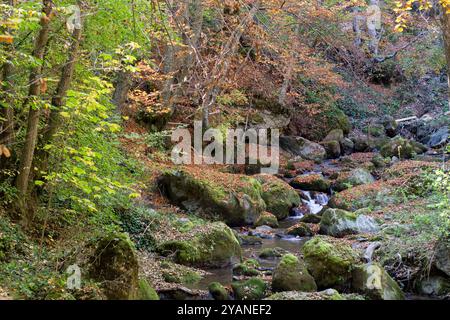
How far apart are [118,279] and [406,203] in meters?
9.73

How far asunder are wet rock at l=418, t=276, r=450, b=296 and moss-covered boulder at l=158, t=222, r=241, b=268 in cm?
349

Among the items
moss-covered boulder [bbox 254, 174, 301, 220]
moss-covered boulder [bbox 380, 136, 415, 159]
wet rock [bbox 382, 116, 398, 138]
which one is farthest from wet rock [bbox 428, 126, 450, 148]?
moss-covered boulder [bbox 254, 174, 301, 220]

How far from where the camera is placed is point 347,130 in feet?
79.9

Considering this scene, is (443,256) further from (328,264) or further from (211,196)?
(211,196)

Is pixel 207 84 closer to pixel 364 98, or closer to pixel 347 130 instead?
pixel 347 130

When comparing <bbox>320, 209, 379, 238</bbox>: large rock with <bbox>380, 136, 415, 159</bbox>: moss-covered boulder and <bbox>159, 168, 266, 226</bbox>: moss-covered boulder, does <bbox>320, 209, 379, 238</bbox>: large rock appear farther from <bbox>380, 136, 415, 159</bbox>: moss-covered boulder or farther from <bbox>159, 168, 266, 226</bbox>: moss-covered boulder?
<bbox>380, 136, 415, 159</bbox>: moss-covered boulder

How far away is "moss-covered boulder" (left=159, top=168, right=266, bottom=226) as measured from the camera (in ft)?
42.0

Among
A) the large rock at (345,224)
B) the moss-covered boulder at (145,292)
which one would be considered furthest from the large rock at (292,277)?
the large rock at (345,224)

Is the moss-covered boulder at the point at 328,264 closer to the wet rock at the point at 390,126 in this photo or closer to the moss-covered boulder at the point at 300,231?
the moss-covered boulder at the point at 300,231

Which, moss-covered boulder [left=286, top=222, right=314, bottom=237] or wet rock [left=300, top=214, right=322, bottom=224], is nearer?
moss-covered boulder [left=286, top=222, right=314, bottom=237]

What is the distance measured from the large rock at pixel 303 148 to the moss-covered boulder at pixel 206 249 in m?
12.0

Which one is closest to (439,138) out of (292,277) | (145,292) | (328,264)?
(328,264)

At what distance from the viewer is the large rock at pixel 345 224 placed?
1142 centimetres
